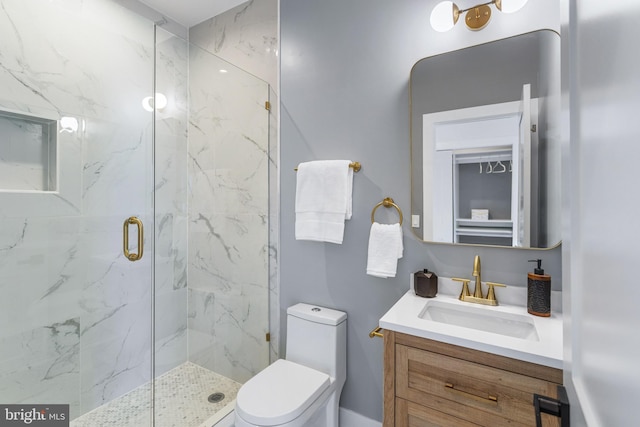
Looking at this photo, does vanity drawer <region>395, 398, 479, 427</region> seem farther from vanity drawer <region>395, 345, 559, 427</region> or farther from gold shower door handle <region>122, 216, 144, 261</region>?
gold shower door handle <region>122, 216, 144, 261</region>

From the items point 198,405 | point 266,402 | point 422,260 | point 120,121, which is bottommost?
point 198,405

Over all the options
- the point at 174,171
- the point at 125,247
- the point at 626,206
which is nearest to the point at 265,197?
the point at 174,171

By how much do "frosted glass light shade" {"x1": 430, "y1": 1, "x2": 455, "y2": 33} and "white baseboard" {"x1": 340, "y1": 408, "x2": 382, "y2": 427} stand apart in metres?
1.94

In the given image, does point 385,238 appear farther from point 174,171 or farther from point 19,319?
point 19,319

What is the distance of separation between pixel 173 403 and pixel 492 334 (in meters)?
1.83

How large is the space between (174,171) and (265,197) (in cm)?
65

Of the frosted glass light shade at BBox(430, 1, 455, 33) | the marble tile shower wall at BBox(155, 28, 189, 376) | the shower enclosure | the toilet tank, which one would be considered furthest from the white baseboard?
the frosted glass light shade at BBox(430, 1, 455, 33)

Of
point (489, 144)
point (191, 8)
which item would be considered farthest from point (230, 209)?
point (489, 144)

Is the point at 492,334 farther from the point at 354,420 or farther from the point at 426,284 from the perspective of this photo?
the point at 354,420

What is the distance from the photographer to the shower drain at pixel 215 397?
1.89 meters

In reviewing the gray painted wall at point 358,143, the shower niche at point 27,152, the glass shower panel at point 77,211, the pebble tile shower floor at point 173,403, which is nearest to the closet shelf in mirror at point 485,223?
the gray painted wall at point 358,143

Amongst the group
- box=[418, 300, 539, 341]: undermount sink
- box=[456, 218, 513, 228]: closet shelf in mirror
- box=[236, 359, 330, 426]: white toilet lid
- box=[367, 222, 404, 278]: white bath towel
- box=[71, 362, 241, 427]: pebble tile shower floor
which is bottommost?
box=[71, 362, 241, 427]: pebble tile shower floor

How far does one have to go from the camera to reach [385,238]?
4.78ft

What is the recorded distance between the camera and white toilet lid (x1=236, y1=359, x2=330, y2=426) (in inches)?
47.1
